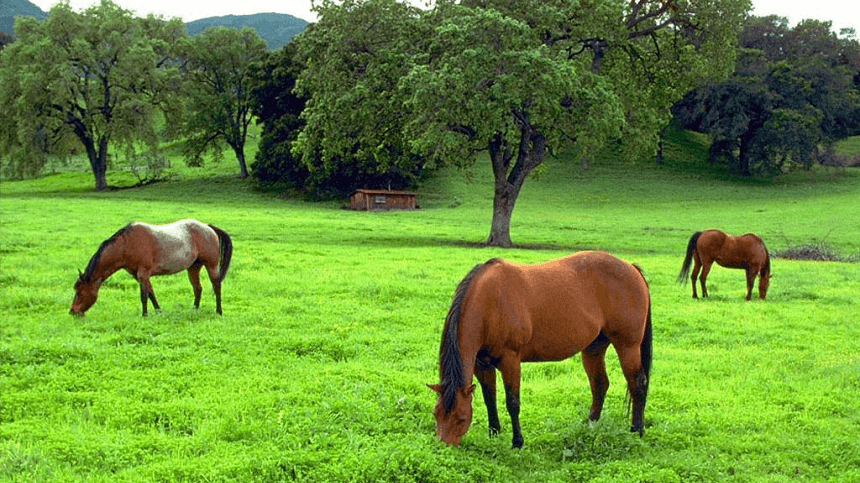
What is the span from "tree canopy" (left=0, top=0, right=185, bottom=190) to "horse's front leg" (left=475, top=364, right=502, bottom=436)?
49681mm

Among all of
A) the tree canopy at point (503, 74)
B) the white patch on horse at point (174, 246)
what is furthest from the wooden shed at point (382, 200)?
the white patch on horse at point (174, 246)

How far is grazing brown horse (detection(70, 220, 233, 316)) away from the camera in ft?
38.0

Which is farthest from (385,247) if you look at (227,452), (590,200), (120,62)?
(120,62)

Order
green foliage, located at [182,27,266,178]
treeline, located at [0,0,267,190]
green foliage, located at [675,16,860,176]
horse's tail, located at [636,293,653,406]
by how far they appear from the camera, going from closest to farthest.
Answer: horse's tail, located at [636,293,653,406], treeline, located at [0,0,267,190], green foliage, located at [182,27,266,178], green foliage, located at [675,16,860,176]

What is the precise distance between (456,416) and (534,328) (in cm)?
120

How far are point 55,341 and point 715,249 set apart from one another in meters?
14.1

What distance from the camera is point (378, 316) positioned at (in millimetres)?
12758

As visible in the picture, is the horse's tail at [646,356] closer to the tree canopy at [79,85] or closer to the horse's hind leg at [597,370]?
the horse's hind leg at [597,370]

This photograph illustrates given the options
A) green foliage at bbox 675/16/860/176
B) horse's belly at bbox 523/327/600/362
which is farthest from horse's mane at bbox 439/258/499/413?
green foliage at bbox 675/16/860/176

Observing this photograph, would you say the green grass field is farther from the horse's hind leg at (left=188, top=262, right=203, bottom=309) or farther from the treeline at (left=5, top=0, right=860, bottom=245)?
the treeline at (left=5, top=0, right=860, bottom=245)

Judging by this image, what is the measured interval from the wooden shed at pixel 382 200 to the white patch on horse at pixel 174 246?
111ft

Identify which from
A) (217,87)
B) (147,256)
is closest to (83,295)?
(147,256)

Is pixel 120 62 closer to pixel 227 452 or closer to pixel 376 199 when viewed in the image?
pixel 376 199

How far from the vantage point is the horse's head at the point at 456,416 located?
6.18m
